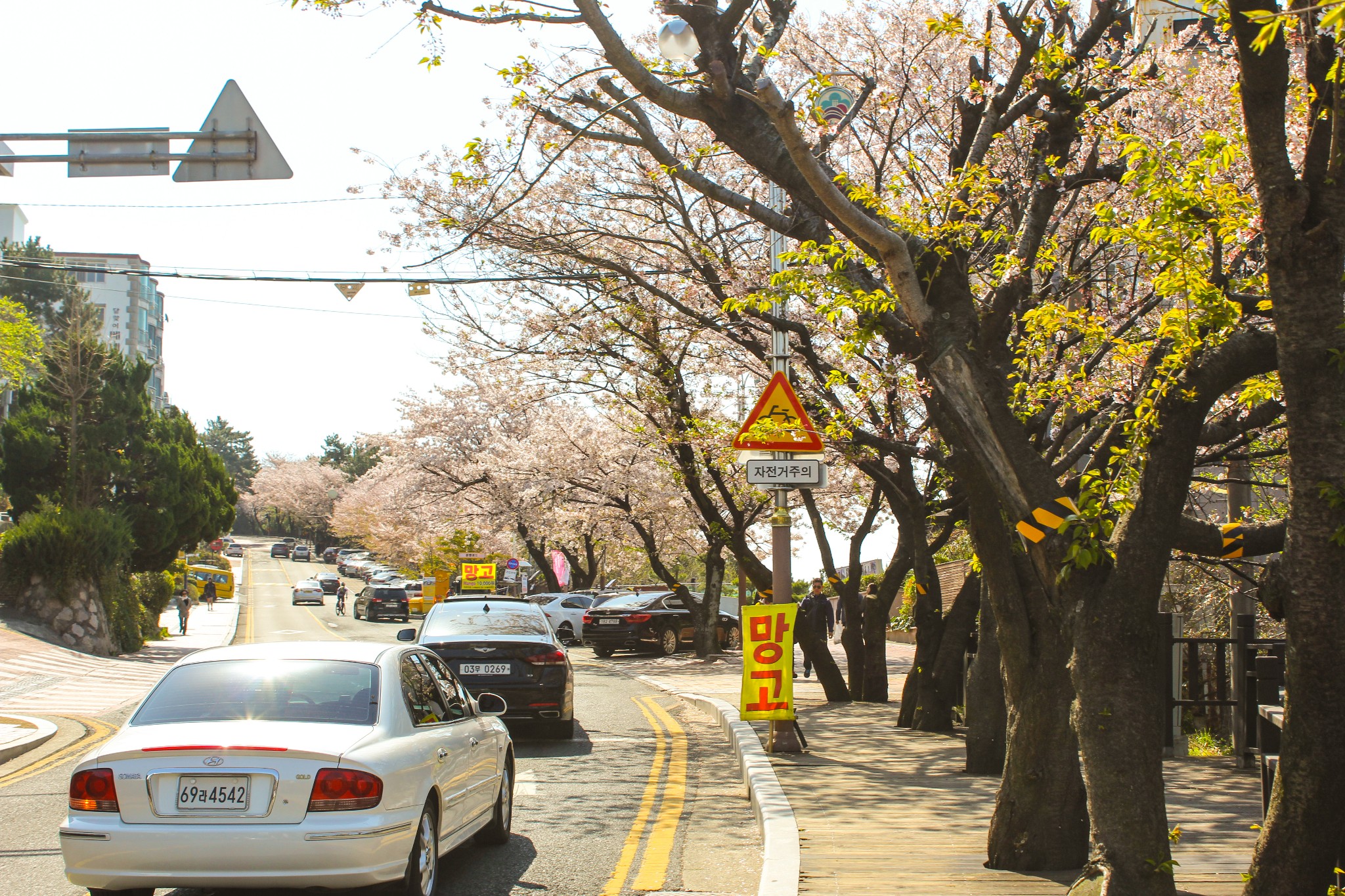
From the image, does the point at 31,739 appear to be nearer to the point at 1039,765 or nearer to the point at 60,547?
the point at 1039,765

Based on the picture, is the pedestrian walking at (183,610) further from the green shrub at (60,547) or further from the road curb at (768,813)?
the road curb at (768,813)

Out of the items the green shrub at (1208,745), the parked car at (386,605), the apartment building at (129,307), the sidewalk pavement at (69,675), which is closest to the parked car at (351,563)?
the apartment building at (129,307)

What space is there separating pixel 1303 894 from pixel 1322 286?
225 centimetres

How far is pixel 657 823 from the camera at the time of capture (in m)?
8.20

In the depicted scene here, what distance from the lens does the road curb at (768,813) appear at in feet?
19.1

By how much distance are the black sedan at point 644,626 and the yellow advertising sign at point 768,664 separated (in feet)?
61.4

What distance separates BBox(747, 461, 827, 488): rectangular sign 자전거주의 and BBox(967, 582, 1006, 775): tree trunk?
1946 mm

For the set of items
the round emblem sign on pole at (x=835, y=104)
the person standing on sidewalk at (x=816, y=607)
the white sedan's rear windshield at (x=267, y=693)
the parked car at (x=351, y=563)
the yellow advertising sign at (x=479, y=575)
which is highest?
the round emblem sign on pole at (x=835, y=104)

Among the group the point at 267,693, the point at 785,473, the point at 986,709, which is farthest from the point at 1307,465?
the point at 785,473

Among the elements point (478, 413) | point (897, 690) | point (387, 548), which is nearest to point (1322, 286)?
point (897, 690)

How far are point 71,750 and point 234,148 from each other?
631 centimetres

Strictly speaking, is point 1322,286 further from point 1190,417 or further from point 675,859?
point 675,859

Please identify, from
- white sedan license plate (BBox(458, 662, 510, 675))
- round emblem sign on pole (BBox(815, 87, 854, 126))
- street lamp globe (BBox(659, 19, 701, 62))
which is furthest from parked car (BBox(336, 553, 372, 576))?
street lamp globe (BBox(659, 19, 701, 62))

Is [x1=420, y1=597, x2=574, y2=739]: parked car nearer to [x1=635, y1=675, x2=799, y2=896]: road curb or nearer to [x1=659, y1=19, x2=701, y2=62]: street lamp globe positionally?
[x1=635, y1=675, x2=799, y2=896]: road curb
